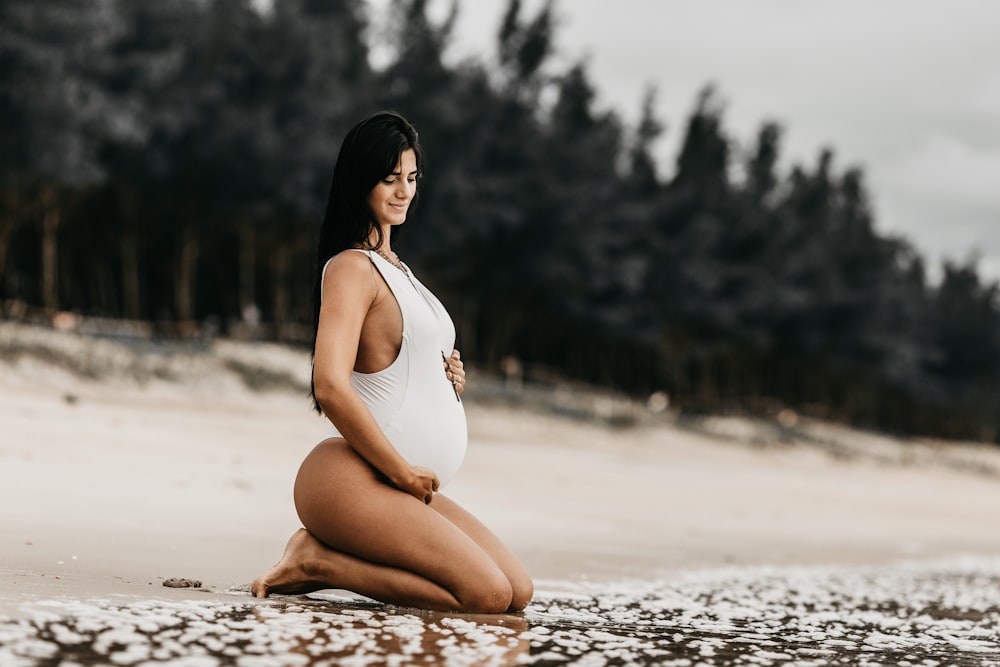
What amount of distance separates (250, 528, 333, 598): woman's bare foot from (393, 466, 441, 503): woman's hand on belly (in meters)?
0.31

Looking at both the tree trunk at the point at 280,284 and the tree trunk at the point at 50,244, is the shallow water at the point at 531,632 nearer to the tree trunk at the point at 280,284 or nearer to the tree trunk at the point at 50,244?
the tree trunk at the point at 50,244

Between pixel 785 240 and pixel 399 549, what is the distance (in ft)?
130

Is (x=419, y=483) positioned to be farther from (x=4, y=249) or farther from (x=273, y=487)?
(x=4, y=249)

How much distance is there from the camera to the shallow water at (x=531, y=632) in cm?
262

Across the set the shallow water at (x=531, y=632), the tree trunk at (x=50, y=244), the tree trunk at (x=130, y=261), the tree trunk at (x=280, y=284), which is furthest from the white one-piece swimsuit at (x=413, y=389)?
the tree trunk at (x=280, y=284)

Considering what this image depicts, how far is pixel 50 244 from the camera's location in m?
14.9

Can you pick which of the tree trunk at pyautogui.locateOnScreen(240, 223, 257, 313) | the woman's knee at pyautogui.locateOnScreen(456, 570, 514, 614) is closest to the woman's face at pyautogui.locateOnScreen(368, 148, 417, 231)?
the woman's knee at pyautogui.locateOnScreen(456, 570, 514, 614)

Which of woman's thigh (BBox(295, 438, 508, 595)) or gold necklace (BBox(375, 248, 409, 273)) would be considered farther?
gold necklace (BBox(375, 248, 409, 273))

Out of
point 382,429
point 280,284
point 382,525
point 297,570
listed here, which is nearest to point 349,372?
point 382,429

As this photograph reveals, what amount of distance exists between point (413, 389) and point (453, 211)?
82.4 feet

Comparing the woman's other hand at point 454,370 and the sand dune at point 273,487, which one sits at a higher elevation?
the woman's other hand at point 454,370

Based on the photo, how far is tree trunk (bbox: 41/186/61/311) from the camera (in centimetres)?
1465

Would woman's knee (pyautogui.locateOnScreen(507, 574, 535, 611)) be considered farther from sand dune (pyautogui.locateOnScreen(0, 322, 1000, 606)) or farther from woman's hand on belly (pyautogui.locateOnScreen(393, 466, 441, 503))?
sand dune (pyautogui.locateOnScreen(0, 322, 1000, 606))

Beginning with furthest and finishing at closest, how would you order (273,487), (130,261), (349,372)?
1. (130,261)
2. (273,487)
3. (349,372)
